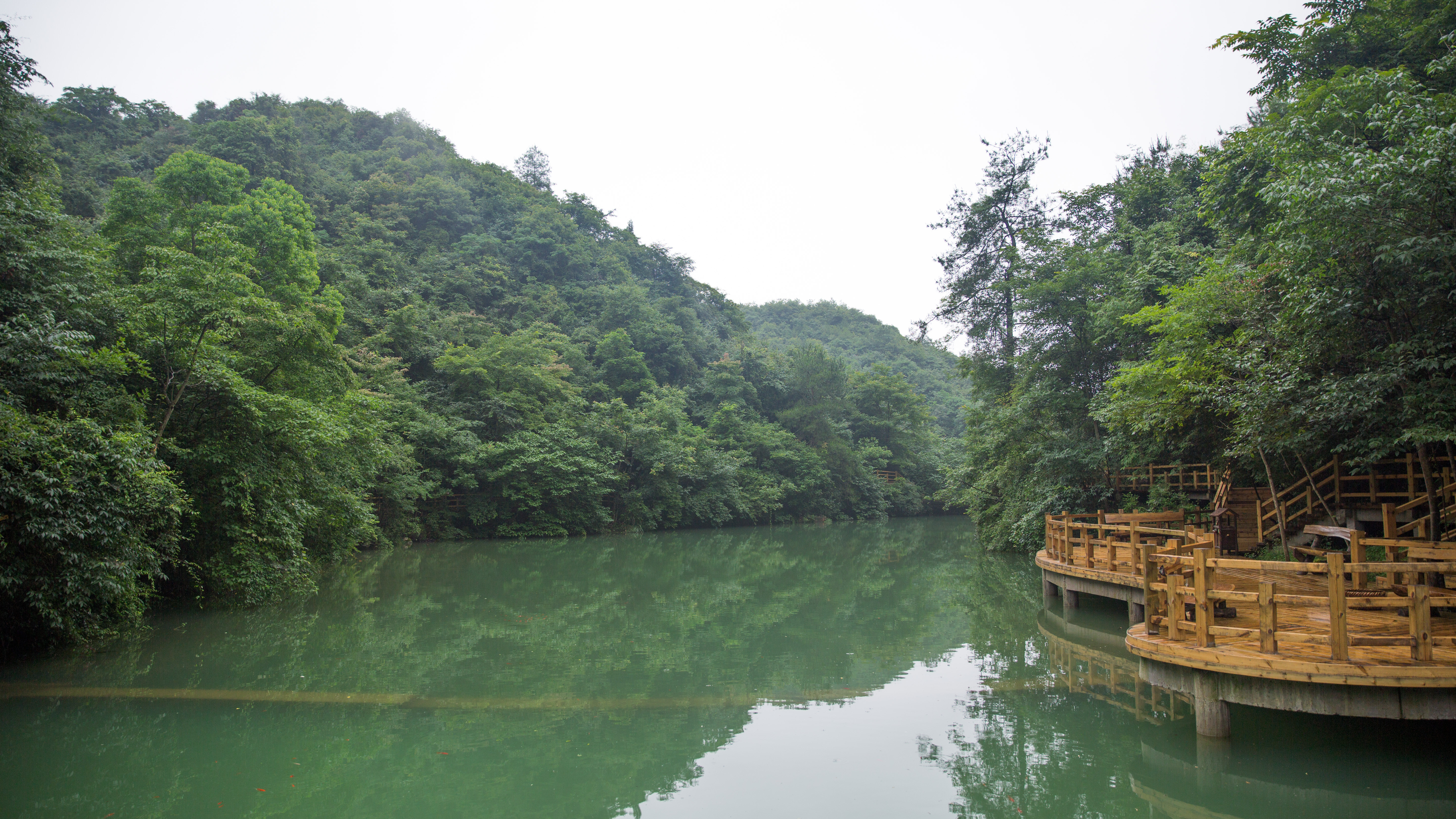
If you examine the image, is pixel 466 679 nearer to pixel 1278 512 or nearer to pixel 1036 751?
pixel 1036 751

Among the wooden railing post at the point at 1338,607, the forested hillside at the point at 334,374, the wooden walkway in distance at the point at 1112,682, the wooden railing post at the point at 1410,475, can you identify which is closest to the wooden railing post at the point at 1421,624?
the wooden railing post at the point at 1338,607

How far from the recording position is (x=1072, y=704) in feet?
22.8

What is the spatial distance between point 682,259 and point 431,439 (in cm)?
2897

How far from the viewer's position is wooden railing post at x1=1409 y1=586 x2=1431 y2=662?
4.50 m

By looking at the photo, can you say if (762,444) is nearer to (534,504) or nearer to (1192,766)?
(534,504)

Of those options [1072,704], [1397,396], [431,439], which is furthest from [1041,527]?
[431,439]

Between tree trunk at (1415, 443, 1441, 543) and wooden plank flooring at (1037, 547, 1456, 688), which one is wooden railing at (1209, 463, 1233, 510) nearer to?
tree trunk at (1415, 443, 1441, 543)

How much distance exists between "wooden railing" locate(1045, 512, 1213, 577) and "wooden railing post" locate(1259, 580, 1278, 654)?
6.52 ft

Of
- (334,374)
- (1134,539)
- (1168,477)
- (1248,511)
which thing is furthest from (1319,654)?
(334,374)

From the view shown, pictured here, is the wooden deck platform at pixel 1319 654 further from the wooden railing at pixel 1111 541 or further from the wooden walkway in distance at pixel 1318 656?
the wooden railing at pixel 1111 541

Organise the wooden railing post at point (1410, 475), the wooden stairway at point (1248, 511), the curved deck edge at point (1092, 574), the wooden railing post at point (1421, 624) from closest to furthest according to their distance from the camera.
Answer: the wooden railing post at point (1421, 624) → the curved deck edge at point (1092, 574) → the wooden railing post at point (1410, 475) → the wooden stairway at point (1248, 511)

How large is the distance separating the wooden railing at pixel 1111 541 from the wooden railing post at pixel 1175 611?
4.33ft

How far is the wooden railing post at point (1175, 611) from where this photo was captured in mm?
5543

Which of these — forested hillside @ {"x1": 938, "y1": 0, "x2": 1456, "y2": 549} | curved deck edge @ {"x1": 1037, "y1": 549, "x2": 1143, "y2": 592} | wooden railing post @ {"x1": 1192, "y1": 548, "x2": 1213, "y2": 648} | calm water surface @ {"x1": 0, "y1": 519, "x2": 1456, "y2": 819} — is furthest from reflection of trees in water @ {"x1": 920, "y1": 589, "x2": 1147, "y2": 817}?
forested hillside @ {"x1": 938, "y1": 0, "x2": 1456, "y2": 549}
